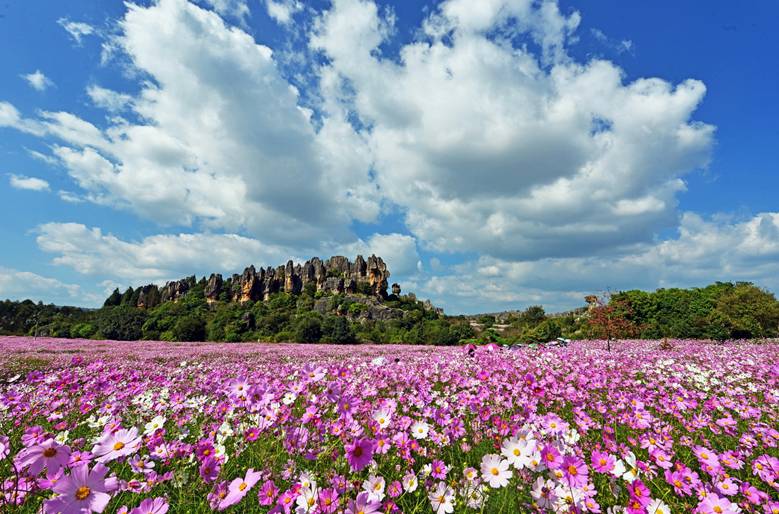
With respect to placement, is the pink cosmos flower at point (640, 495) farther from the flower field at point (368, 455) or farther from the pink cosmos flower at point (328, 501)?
the pink cosmos flower at point (328, 501)

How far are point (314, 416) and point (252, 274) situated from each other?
312ft

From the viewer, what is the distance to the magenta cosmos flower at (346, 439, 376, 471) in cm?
149

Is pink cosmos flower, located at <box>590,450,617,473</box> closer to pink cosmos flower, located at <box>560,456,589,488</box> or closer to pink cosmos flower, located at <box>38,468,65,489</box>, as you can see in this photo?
pink cosmos flower, located at <box>560,456,589,488</box>

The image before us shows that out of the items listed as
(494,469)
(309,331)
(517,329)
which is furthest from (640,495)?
(517,329)

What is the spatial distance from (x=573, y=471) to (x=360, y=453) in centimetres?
94

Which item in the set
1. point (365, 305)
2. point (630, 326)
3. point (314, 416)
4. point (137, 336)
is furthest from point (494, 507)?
Result: point (365, 305)

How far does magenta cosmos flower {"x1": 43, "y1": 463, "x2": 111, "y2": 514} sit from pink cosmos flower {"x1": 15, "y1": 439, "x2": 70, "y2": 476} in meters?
0.12

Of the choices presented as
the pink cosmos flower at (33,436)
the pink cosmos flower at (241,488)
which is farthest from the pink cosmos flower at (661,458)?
the pink cosmos flower at (33,436)

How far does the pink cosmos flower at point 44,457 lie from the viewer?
44.4 inches

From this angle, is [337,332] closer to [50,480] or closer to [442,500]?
[442,500]

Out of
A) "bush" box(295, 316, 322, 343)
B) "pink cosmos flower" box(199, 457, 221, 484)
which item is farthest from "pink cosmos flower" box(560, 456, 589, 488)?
"bush" box(295, 316, 322, 343)

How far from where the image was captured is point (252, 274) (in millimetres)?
90750

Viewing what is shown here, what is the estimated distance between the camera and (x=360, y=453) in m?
1.53

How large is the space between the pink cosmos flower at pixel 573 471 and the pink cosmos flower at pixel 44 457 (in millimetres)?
1881
